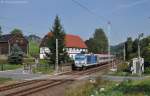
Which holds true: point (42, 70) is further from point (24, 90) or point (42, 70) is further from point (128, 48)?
point (128, 48)

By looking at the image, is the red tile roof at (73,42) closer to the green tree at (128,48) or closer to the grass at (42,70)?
the green tree at (128,48)

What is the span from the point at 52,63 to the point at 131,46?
110 ft

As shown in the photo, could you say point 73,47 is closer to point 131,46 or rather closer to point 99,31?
point 131,46

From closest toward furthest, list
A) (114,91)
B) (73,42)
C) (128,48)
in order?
(114,91)
(128,48)
(73,42)

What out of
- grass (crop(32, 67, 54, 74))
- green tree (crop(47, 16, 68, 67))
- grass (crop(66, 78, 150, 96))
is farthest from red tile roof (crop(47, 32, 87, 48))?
grass (crop(66, 78, 150, 96))

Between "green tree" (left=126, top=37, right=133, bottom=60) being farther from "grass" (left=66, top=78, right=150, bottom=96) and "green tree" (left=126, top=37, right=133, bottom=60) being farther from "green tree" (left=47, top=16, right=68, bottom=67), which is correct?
"grass" (left=66, top=78, right=150, bottom=96)

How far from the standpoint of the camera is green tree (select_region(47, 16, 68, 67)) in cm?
6681

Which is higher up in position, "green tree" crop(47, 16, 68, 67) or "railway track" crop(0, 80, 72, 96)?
"green tree" crop(47, 16, 68, 67)

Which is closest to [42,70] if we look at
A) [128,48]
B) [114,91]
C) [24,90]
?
[24,90]

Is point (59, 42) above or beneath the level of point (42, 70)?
above

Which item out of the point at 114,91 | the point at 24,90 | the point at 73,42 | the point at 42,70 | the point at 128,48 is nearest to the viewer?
the point at 114,91

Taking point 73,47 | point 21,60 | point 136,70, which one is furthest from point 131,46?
point 136,70

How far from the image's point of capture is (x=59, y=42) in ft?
219

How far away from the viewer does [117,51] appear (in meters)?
142
